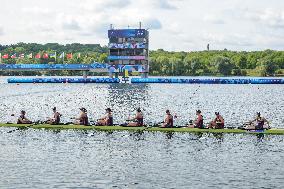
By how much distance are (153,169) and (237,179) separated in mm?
6605

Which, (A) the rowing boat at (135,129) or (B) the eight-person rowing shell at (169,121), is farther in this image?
(B) the eight-person rowing shell at (169,121)

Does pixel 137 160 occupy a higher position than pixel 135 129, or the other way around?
pixel 135 129

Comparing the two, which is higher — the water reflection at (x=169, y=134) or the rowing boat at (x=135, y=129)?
the rowing boat at (x=135, y=129)

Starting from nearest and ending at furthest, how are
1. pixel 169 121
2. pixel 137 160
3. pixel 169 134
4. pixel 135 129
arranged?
pixel 137 160, pixel 169 134, pixel 169 121, pixel 135 129

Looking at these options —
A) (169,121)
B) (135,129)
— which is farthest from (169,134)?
(135,129)

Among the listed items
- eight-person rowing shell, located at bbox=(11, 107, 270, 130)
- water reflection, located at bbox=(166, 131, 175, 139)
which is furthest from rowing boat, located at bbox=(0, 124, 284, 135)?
eight-person rowing shell, located at bbox=(11, 107, 270, 130)

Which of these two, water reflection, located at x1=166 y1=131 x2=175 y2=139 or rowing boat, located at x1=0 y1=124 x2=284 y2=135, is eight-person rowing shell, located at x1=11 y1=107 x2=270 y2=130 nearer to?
rowing boat, located at x1=0 y1=124 x2=284 y2=135

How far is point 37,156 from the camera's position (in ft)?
146

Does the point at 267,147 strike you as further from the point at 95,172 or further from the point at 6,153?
the point at 6,153

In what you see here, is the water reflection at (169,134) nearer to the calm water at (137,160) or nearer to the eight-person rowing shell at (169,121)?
the calm water at (137,160)

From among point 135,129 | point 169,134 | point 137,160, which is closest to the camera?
point 137,160

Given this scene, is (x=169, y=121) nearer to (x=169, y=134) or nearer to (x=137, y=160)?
(x=169, y=134)

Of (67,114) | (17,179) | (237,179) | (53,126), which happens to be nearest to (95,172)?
(17,179)

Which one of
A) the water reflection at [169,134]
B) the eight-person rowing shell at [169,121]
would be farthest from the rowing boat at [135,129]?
the eight-person rowing shell at [169,121]
